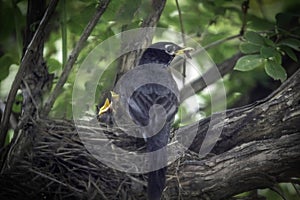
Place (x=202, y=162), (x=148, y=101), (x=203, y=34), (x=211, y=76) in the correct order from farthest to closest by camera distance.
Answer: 1. (x=211, y=76)
2. (x=203, y=34)
3. (x=148, y=101)
4. (x=202, y=162)

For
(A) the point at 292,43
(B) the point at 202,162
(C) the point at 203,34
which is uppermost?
(C) the point at 203,34

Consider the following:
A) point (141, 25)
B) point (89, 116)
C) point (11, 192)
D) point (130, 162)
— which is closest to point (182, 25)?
point (141, 25)

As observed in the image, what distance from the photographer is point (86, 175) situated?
421 centimetres

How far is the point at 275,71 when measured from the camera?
4191 mm

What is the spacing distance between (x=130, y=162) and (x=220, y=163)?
0.67 metres

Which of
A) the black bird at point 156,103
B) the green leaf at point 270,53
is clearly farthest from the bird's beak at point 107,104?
the green leaf at point 270,53

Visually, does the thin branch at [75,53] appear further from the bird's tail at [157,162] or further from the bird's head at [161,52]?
the bird's head at [161,52]

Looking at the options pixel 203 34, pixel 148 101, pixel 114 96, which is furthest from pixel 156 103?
pixel 203 34

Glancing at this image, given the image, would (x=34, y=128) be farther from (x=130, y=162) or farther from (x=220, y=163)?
(x=220, y=163)

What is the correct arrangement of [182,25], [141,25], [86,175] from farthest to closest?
[182,25] < [141,25] < [86,175]

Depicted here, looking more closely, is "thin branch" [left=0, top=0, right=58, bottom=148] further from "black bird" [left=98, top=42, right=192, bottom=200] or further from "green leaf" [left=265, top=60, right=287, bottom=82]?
"green leaf" [left=265, top=60, right=287, bottom=82]

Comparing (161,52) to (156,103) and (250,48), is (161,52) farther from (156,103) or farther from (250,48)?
(250,48)

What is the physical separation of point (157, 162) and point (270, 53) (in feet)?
3.67

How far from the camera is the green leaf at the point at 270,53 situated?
13.6 ft
